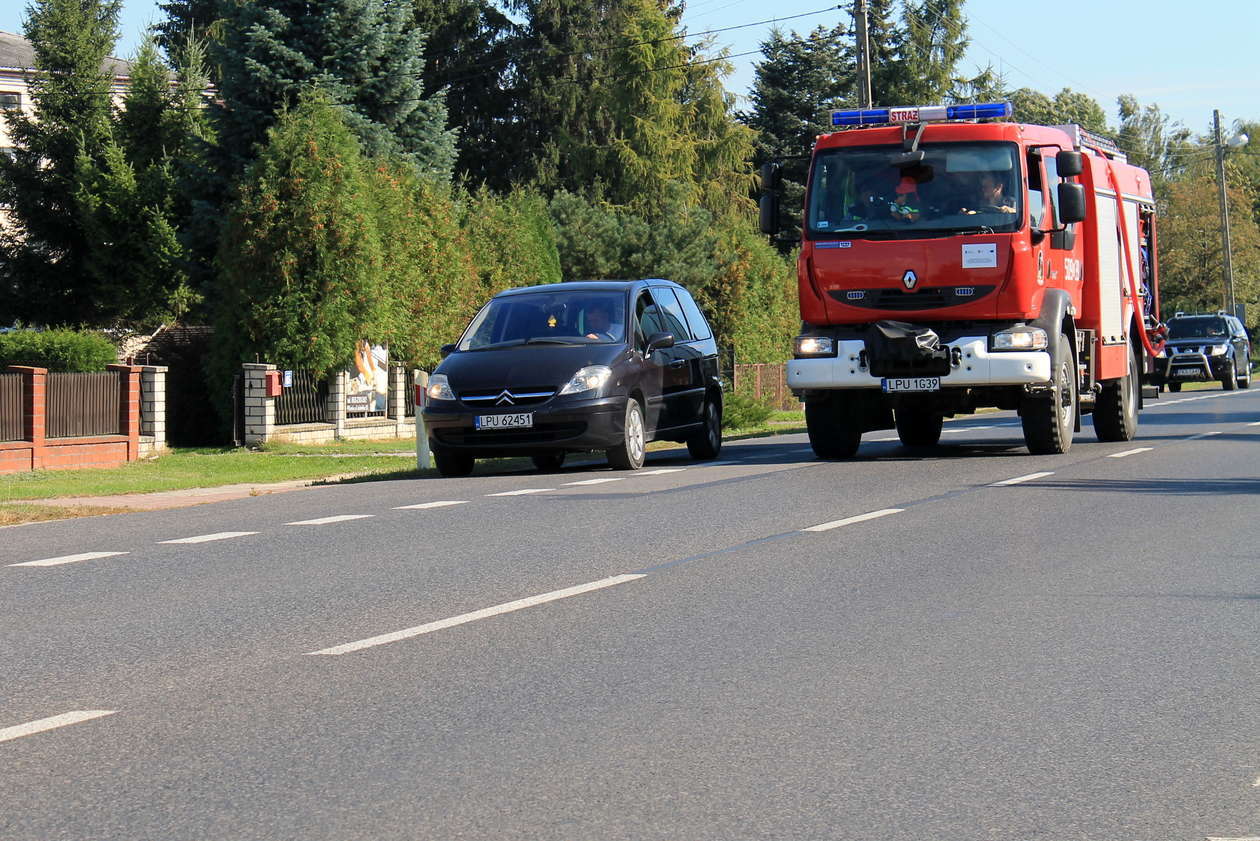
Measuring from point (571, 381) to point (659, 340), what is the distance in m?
1.51

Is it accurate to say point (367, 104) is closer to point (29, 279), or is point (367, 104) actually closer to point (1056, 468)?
point (29, 279)

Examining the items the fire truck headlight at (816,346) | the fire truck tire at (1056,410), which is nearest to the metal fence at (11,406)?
the fire truck headlight at (816,346)

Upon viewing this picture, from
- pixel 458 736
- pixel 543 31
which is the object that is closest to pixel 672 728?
pixel 458 736

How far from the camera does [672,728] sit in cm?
575

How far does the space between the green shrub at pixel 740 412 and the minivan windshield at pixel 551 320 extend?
432 inches

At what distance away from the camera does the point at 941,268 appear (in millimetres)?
17016

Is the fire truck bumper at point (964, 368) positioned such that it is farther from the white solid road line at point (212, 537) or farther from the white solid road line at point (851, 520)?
the white solid road line at point (212, 537)

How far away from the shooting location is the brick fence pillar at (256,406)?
27844mm

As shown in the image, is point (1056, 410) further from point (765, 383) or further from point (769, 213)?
point (765, 383)

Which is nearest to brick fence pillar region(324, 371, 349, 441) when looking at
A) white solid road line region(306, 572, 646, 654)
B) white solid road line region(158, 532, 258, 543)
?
white solid road line region(158, 532, 258, 543)

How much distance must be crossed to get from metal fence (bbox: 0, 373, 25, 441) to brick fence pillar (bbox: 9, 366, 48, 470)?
4 centimetres

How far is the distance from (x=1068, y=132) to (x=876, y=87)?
5941 centimetres

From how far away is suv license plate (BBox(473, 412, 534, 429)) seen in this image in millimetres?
16312

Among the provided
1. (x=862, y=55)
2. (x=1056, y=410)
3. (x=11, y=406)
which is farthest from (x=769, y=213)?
(x=862, y=55)
